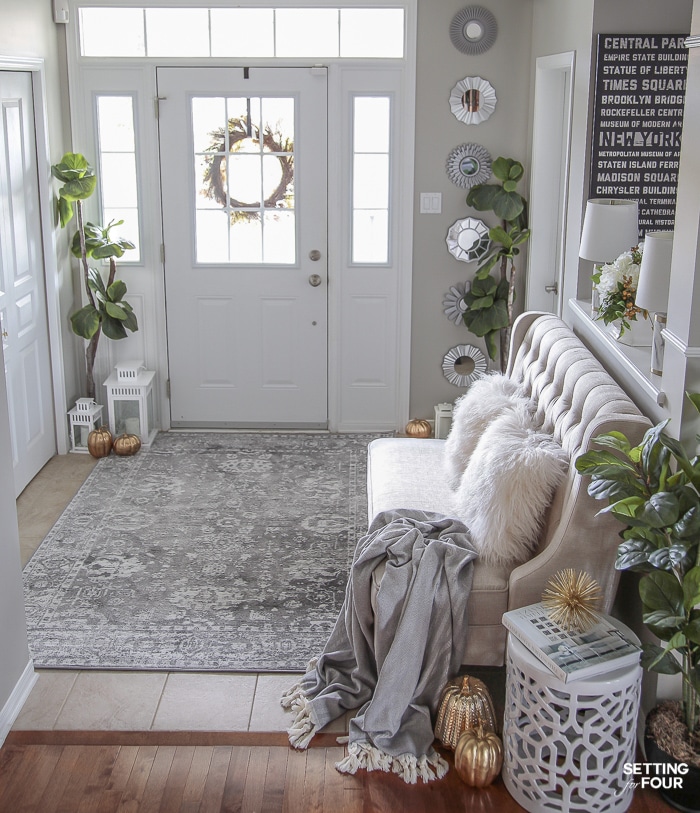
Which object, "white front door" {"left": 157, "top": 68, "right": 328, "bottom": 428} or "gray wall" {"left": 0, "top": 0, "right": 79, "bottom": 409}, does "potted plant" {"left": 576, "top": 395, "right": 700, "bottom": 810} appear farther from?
"gray wall" {"left": 0, "top": 0, "right": 79, "bottom": 409}

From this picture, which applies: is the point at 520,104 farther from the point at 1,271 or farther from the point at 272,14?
the point at 1,271

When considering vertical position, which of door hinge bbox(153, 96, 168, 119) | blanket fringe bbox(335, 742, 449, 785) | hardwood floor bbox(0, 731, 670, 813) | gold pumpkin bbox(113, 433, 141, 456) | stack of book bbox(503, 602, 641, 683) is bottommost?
hardwood floor bbox(0, 731, 670, 813)

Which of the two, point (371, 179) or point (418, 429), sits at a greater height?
point (371, 179)

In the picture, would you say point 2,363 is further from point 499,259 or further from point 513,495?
point 499,259

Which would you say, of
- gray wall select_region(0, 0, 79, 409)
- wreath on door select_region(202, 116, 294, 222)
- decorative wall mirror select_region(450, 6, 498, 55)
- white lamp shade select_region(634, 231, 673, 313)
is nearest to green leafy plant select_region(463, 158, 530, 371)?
decorative wall mirror select_region(450, 6, 498, 55)

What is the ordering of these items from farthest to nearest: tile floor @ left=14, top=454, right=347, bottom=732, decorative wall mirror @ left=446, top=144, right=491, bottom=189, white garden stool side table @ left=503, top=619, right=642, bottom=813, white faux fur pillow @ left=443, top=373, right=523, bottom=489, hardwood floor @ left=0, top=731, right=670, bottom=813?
decorative wall mirror @ left=446, top=144, right=491, bottom=189
white faux fur pillow @ left=443, top=373, right=523, bottom=489
tile floor @ left=14, top=454, right=347, bottom=732
hardwood floor @ left=0, top=731, right=670, bottom=813
white garden stool side table @ left=503, top=619, right=642, bottom=813

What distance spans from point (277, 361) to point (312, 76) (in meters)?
1.58

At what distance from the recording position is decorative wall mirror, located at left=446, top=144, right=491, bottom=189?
17.8ft

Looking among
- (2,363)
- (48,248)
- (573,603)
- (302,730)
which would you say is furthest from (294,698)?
(48,248)

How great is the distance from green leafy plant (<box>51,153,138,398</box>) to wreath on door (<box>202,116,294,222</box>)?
0.56 meters

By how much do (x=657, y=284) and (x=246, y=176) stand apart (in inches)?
121

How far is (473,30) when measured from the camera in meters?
5.28

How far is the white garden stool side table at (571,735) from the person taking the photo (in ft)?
8.78

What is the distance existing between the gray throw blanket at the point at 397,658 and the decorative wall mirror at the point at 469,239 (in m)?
2.55
